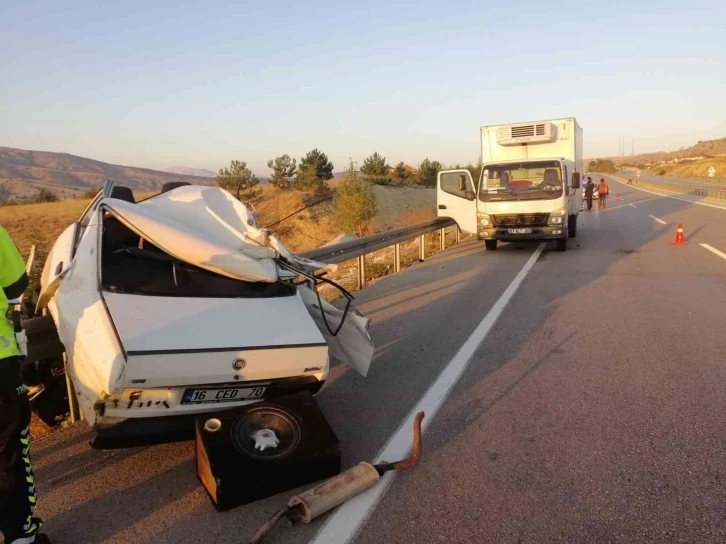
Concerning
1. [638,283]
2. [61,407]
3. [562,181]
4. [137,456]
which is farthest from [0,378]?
[562,181]

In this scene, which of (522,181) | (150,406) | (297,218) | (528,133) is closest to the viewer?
(150,406)

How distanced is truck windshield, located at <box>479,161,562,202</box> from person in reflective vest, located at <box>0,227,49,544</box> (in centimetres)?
1313

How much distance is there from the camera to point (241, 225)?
4.95 metres

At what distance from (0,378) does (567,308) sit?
722 cm

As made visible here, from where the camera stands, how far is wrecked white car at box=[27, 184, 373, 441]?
357cm

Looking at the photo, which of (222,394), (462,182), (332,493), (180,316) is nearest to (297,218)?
(462,182)

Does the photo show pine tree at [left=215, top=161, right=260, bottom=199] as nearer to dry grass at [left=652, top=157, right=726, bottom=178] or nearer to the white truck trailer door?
the white truck trailer door

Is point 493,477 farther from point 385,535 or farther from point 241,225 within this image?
point 241,225

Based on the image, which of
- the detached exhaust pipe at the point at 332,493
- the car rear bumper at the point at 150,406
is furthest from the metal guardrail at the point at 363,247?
the detached exhaust pipe at the point at 332,493

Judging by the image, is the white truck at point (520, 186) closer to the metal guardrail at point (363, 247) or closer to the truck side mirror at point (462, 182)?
the truck side mirror at point (462, 182)

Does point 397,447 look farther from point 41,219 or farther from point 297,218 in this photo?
point 41,219

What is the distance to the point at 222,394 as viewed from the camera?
3846 mm

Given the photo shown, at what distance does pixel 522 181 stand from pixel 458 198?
1.67 metres

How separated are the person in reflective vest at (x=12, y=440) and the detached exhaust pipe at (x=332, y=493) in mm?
1149
